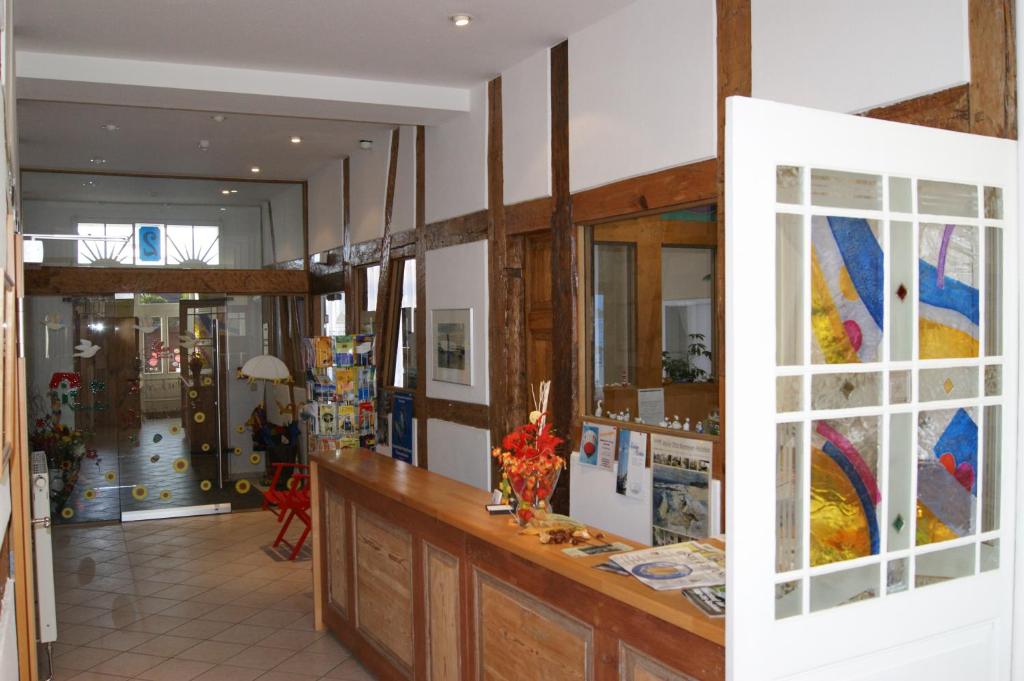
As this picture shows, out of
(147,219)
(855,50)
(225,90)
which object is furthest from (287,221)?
(855,50)

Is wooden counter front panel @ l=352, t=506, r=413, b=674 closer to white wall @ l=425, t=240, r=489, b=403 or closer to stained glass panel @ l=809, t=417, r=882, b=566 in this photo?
white wall @ l=425, t=240, r=489, b=403

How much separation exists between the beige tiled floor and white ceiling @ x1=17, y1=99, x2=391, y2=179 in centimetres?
358

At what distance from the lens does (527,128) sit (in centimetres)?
579

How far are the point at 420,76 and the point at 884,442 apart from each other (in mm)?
4721

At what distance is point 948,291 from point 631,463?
105 inches

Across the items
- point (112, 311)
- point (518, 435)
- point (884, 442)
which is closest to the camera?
point (884, 442)

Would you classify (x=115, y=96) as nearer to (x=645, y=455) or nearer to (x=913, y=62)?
(x=645, y=455)

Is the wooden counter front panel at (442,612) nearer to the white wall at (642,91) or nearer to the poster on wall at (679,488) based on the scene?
the poster on wall at (679,488)

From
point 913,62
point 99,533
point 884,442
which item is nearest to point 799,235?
point 884,442

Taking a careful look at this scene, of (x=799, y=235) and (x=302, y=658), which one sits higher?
(x=799, y=235)

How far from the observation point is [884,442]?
7.27 feet

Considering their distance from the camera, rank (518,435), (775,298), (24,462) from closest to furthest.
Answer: (775,298) → (518,435) → (24,462)

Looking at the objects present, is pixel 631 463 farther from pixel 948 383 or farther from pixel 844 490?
pixel 844 490

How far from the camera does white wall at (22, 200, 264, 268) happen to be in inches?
353
